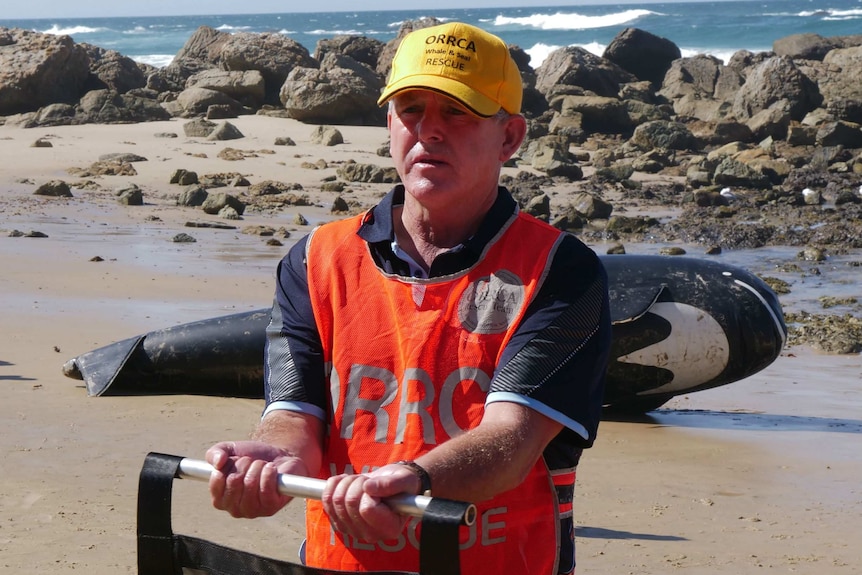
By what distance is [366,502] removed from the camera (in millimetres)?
Answer: 2041

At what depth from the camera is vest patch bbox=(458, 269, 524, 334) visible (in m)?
2.55

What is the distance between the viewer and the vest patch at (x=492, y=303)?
2.55 metres

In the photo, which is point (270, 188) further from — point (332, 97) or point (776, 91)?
point (776, 91)

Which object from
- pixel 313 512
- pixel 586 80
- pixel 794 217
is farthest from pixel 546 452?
pixel 586 80

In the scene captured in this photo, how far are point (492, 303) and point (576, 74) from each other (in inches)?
1074

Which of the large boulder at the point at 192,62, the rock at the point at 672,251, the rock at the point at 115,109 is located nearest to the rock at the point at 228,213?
the rock at the point at 672,251

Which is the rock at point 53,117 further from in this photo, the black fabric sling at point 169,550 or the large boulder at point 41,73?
the black fabric sling at point 169,550

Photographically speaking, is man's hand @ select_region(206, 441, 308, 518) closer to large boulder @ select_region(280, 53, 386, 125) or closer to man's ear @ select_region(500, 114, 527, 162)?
man's ear @ select_region(500, 114, 527, 162)

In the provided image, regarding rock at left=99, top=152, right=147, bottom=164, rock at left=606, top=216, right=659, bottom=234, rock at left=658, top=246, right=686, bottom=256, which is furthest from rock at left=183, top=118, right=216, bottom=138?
rock at left=658, top=246, right=686, bottom=256

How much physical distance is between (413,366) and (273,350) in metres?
0.34

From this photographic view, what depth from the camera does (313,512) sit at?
102 inches

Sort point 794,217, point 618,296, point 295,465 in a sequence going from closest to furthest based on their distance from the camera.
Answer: point 295,465, point 618,296, point 794,217

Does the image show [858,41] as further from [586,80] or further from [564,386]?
[564,386]

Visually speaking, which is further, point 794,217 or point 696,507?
point 794,217
